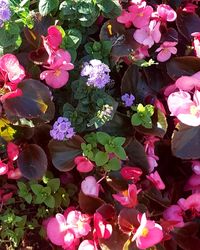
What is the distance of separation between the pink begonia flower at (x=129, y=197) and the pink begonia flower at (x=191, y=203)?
0.20 meters

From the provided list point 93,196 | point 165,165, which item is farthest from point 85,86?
point 165,165

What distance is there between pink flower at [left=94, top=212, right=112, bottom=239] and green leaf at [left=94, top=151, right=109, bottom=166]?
0.43 feet

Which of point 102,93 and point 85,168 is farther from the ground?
point 102,93

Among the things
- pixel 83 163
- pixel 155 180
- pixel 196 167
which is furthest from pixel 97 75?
pixel 196 167

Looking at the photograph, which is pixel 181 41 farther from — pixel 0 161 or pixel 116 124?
pixel 0 161

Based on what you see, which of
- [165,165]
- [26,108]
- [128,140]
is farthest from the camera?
[165,165]

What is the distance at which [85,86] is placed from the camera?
5.01ft

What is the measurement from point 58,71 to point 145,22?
31cm

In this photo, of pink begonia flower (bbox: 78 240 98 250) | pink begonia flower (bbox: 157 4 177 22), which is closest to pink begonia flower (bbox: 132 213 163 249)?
pink begonia flower (bbox: 78 240 98 250)

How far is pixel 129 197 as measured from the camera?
1488 mm

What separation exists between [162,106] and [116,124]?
145mm

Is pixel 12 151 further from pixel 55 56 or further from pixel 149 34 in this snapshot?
pixel 149 34

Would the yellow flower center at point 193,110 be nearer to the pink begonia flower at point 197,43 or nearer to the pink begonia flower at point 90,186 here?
the pink begonia flower at point 197,43

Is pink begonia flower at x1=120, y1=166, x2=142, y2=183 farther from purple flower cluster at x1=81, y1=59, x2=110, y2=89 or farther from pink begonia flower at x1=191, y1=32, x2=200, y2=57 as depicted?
pink begonia flower at x1=191, y1=32, x2=200, y2=57
